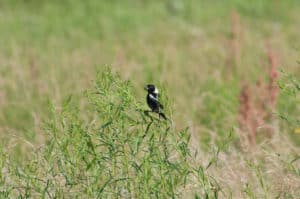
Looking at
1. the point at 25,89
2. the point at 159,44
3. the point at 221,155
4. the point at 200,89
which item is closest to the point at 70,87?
the point at 25,89

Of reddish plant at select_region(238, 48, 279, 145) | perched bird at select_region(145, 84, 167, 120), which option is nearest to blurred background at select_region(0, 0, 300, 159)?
reddish plant at select_region(238, 48, 279, 145)

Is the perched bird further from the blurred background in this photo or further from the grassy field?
the blurred background

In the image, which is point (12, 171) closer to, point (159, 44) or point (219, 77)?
point (219, 77)

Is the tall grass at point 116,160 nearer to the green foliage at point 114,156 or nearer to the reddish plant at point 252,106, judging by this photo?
the green foliage at point 114,156

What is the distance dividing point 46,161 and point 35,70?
15.3 feet

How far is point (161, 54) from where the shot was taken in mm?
9648

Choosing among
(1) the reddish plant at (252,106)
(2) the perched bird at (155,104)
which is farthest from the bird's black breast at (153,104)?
(1) the reddish plant at (252,106)

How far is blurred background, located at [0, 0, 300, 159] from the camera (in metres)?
7.45

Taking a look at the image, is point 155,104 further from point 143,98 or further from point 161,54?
point 161,54

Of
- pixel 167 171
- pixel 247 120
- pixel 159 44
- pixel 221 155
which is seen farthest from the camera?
pixel 159 44

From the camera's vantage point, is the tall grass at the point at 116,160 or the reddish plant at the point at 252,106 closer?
the tall grass at the point at 116,160

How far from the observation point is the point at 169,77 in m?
8.73

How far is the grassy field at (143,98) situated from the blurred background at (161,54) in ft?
0.07

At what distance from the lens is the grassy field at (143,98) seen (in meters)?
4.00
